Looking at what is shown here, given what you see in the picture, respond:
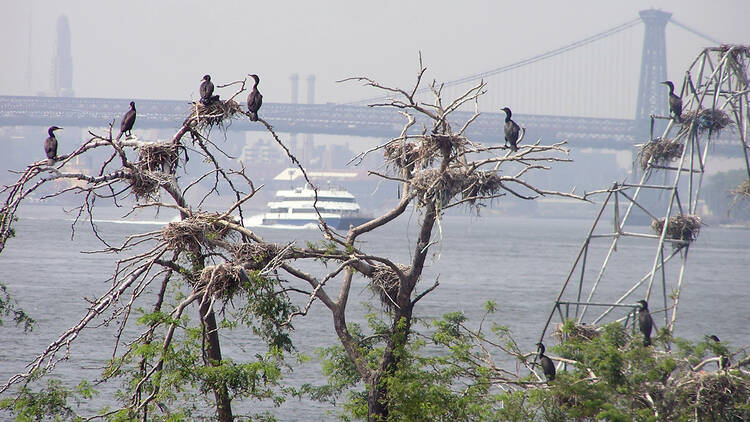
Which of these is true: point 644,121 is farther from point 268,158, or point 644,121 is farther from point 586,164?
point 268,158

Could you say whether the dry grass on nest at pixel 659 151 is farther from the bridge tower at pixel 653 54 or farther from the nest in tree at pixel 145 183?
the bridge tower at pixel 653 54

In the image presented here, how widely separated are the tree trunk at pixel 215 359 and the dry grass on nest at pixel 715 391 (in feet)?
9.78

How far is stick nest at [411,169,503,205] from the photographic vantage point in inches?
239

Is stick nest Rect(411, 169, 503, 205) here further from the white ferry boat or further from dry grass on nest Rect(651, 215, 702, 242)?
the white ferry boat

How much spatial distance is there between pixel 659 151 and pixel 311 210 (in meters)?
68.7

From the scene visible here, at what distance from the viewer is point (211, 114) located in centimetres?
589

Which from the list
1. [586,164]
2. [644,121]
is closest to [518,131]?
[644,121]

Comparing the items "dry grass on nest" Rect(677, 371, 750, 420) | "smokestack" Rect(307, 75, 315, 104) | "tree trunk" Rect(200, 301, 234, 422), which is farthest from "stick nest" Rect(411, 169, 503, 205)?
"smokestack" Rect(307, 75, 315, 104)

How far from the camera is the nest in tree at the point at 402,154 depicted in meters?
6.77

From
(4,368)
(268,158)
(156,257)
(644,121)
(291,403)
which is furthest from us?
(268,158)

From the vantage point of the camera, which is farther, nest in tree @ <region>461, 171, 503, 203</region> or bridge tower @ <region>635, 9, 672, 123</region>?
bridge tower @ <region>635, 9, 672, 123</region>

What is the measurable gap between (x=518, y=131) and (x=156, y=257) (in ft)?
10.1

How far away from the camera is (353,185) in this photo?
108 metres

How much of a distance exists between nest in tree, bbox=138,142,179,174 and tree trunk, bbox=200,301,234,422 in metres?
→ 0.94
